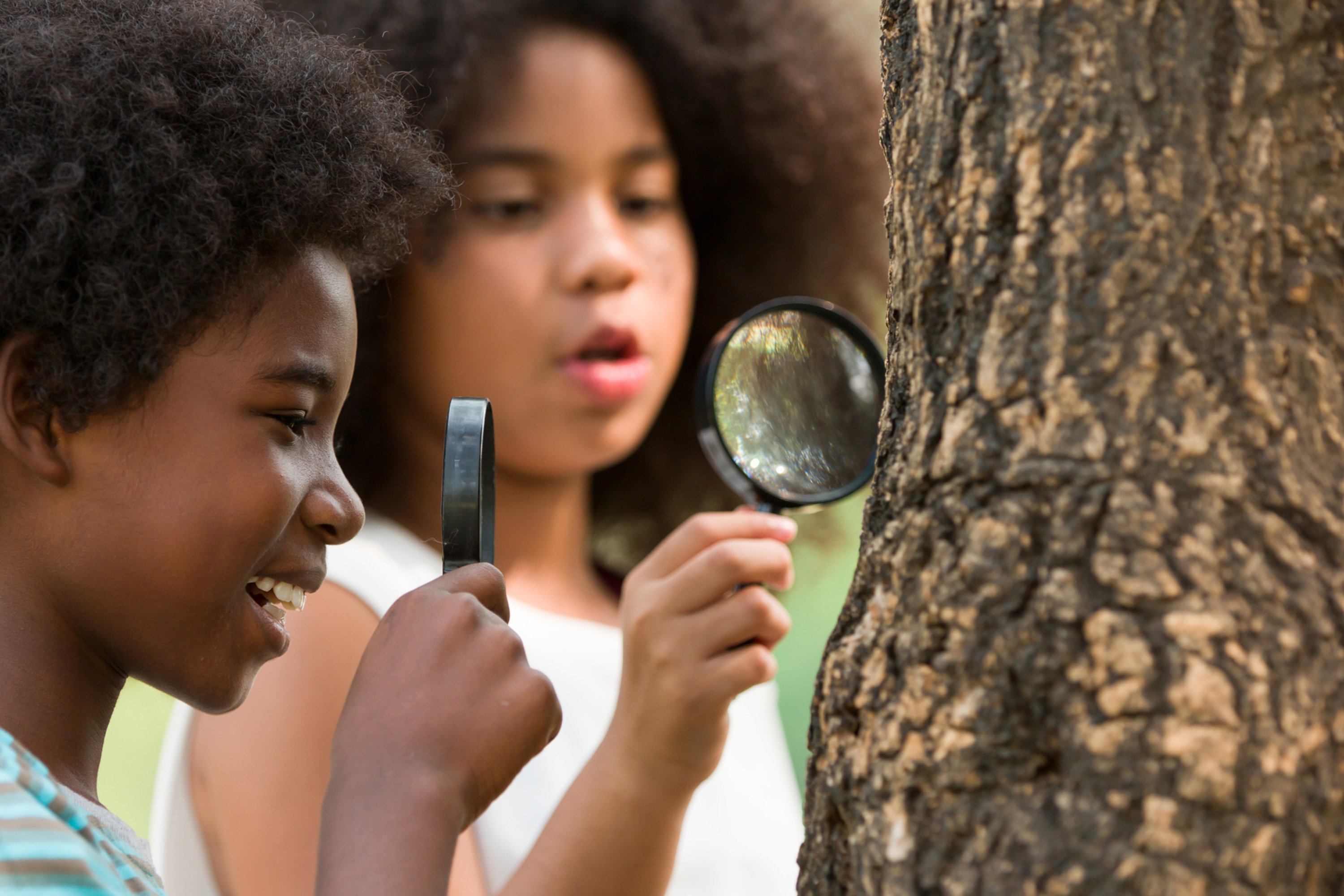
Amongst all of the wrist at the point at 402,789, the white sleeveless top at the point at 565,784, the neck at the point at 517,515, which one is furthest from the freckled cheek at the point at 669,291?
the wrist at the point at 402,789

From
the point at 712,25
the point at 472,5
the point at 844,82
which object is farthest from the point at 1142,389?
the point at 844,82

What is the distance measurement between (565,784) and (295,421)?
960mm

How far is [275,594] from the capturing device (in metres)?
1.13

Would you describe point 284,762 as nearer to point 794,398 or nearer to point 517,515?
point 517,515

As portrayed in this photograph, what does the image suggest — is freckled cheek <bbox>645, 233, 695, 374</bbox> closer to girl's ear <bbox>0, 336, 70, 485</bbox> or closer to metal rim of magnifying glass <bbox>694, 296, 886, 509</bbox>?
metal rim of magnifying glass <bbox>694, 296, 886, 509</bbox>

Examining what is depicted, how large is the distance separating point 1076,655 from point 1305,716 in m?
0.13

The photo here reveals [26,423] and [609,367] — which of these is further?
[609,367]

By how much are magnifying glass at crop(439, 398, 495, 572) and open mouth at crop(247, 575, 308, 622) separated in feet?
0.51

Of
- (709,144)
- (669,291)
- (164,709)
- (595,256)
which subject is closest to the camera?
(595,256)

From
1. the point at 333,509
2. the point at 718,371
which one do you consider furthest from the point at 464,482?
the point at 718,371

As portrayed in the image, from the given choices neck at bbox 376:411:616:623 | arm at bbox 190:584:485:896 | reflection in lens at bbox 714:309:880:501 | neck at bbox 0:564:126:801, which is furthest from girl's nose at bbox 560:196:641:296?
neck at bbox 0:564:126:801

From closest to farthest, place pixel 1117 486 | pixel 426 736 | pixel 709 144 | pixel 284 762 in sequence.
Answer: pixel 1117 486 → pixel 426 736 → pixel 284 762 → pixel 709 144

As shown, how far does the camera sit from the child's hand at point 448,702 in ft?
3.08

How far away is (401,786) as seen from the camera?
911 millimetres
